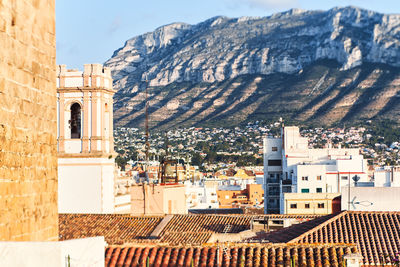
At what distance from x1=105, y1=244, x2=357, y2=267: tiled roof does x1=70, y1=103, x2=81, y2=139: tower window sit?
15.3 m

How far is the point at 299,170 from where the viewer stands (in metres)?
58.8

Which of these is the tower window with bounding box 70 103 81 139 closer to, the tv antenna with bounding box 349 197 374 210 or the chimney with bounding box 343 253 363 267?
the tv antenna with bounding box 349 197 374 210

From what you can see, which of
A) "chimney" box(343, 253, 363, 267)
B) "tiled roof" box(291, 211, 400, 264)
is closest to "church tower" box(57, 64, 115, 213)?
"tiled roof" box(291, 211, 400, 264)

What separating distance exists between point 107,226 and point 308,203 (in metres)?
27.8

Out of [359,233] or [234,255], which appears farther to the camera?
[359,233]

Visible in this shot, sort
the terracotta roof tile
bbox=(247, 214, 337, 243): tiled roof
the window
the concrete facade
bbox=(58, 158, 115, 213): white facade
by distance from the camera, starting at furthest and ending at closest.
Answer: the window
bbox=(58, 158, 115, 213): white facade
the concrete facade
the terracotta roof tile
bbox=(247, 214, 337, 243): tiled roof

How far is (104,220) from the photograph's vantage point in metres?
27.1

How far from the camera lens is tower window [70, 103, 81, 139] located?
102 feet

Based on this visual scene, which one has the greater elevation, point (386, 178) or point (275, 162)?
point (275, 162)

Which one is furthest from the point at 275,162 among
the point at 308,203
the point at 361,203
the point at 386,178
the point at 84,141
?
the point at 84,141

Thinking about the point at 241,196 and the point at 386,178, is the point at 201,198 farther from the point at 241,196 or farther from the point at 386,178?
the point at 386,178

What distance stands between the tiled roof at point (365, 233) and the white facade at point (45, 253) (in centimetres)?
1582

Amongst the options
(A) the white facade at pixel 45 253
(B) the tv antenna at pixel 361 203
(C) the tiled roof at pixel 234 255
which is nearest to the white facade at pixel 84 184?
(B) the tv antenna at pixel 361 203

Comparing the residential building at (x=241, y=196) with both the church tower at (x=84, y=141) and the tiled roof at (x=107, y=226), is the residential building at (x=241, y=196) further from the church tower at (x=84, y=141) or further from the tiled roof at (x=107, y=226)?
the tiled roof at (x=107, y=226)
